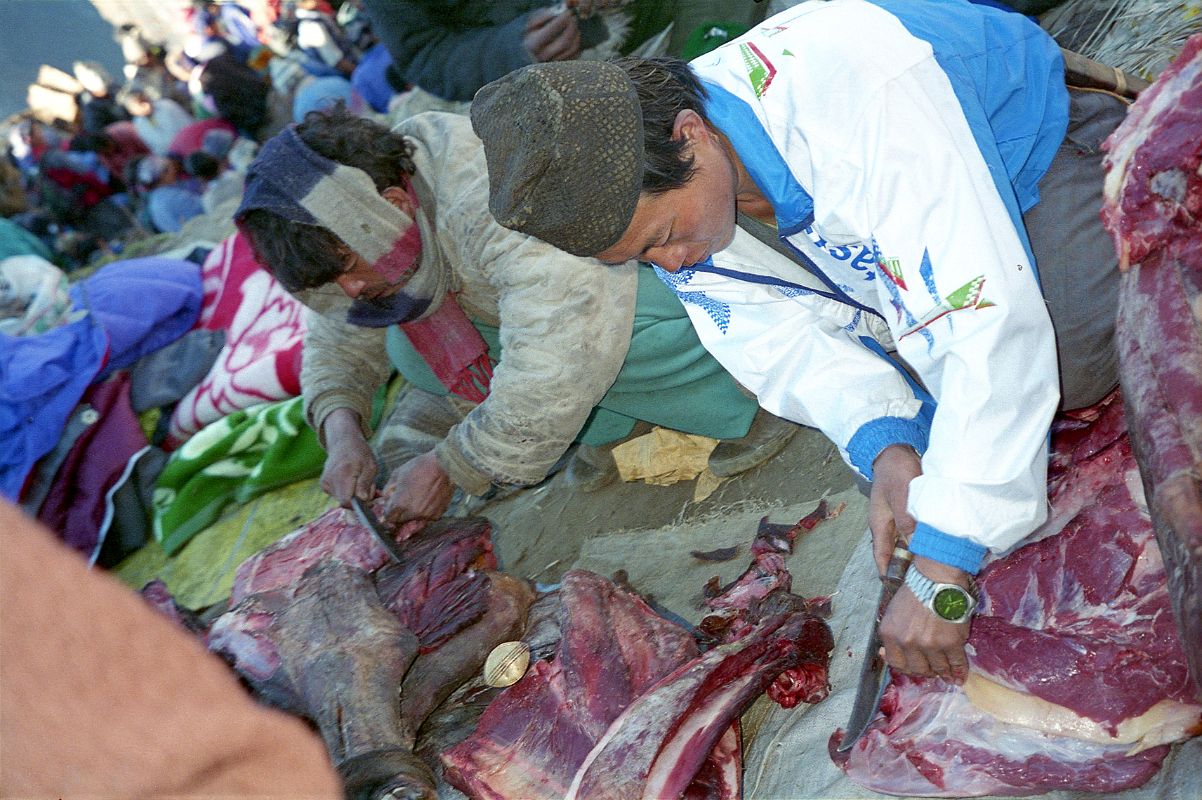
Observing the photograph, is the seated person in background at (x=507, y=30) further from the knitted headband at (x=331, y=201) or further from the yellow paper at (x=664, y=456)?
the yellow paper at (x=664, y=456)

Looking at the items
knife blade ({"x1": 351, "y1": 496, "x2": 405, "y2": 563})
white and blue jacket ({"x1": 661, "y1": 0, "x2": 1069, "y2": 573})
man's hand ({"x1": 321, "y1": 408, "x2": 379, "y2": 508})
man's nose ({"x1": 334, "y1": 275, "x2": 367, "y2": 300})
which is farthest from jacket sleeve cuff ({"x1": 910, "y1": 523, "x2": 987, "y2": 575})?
man's hand ({"x1": 321, "y1": 408, "x2": 379, "y2": 508})

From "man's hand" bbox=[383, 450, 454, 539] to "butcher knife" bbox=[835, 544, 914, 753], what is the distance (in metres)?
1.53

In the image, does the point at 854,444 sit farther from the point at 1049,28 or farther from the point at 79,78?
the point at 79,78

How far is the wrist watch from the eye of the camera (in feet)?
4.99

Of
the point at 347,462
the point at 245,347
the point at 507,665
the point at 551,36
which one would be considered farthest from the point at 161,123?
the point at 507,665

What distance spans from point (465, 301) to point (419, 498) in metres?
0.66

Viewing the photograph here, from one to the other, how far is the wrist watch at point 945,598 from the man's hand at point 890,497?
183 millimetres

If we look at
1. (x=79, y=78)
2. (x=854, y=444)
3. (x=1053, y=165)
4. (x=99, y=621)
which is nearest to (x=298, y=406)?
(x=854, y=444)

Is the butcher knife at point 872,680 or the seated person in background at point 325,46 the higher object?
the butcher knife at point 872,680

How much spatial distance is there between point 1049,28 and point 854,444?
228 centimetres

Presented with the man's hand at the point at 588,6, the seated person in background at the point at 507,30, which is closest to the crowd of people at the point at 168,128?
the seated person in background at the point at 507,30

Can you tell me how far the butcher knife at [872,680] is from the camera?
1734 mm

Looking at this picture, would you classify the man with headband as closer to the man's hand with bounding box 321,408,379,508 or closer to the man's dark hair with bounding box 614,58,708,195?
the man's hand with bounding box 321,408,379,508

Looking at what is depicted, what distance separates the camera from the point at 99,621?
0.71 meters
